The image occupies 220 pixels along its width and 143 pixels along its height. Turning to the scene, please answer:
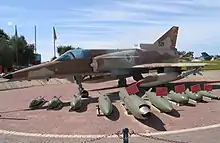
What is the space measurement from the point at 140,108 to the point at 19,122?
16.4ft

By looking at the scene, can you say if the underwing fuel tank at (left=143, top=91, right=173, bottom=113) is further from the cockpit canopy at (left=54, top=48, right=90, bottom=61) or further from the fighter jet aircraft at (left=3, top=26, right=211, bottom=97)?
the cockpit canopy at (left=54, top=48, right=90, bottom=61)

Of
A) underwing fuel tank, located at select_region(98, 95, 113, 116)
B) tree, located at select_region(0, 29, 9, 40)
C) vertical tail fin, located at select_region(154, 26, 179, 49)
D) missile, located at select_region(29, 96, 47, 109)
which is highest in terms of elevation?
tree, located at select_region(0, 29, 9, 40)

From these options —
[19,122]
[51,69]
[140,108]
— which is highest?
[51,69]

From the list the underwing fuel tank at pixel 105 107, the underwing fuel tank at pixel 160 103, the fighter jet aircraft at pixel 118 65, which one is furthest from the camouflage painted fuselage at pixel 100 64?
the underwing fuel tank at pixel 160 103

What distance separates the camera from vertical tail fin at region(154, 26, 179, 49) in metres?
25.8

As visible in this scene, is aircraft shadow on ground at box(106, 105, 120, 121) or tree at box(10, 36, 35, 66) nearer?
aircraft shadow on ground at box(106, 105, 120, 121)

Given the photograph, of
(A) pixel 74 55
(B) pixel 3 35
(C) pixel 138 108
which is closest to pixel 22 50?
(B) pixel 3 35

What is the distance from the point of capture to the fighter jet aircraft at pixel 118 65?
1798cm

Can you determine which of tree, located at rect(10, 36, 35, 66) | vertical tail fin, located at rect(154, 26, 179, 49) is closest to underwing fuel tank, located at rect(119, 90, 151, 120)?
vertical tail fin, located at rect(154, 26, 179, 49)

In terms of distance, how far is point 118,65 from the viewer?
21375 mm

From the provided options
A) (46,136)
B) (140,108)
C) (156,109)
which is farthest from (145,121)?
(46,136)

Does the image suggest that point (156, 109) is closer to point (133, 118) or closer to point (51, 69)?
point (133, 118)

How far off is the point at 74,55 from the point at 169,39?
9.86 m

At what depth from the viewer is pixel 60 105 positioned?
16.5m
